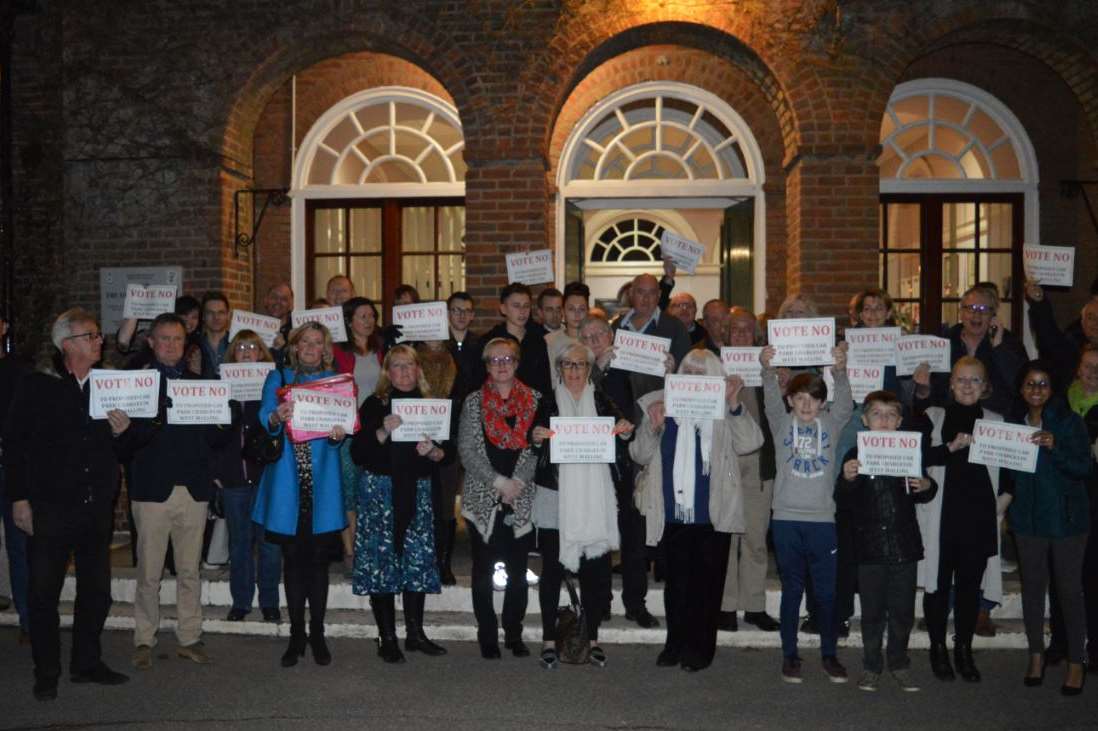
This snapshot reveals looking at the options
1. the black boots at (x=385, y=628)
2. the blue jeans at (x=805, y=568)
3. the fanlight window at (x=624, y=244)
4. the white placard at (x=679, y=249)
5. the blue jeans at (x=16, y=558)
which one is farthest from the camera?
the fanlight window at (x=624, y=244)

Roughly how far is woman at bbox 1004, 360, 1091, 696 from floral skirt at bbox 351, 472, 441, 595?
139 inches

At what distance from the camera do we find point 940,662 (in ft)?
21.0

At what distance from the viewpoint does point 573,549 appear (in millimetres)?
6547

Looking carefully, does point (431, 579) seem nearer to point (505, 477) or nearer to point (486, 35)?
point (505, 477)

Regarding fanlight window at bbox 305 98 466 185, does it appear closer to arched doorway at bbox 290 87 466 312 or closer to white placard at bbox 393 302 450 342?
arched doorway at bbox 290 87 466 312

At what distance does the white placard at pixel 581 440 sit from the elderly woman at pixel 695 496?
0.28 meters

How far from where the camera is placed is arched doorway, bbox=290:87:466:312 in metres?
12.1

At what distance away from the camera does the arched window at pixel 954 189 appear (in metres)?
11.8

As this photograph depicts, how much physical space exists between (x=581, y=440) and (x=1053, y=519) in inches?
108

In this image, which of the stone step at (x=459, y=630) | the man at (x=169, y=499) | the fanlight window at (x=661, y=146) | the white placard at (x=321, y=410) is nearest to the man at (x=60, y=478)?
the man at (x=169, y=499)

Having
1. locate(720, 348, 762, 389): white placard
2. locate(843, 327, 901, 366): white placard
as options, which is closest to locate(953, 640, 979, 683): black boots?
locate(843, 327, 901, 366): white placard

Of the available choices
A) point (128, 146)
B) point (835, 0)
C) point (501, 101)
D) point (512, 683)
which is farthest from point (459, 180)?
point (512, 683)

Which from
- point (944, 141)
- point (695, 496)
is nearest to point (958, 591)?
point (695, 496)

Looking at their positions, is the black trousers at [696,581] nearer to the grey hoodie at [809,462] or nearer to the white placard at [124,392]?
the grey hoodie at [809,462]
